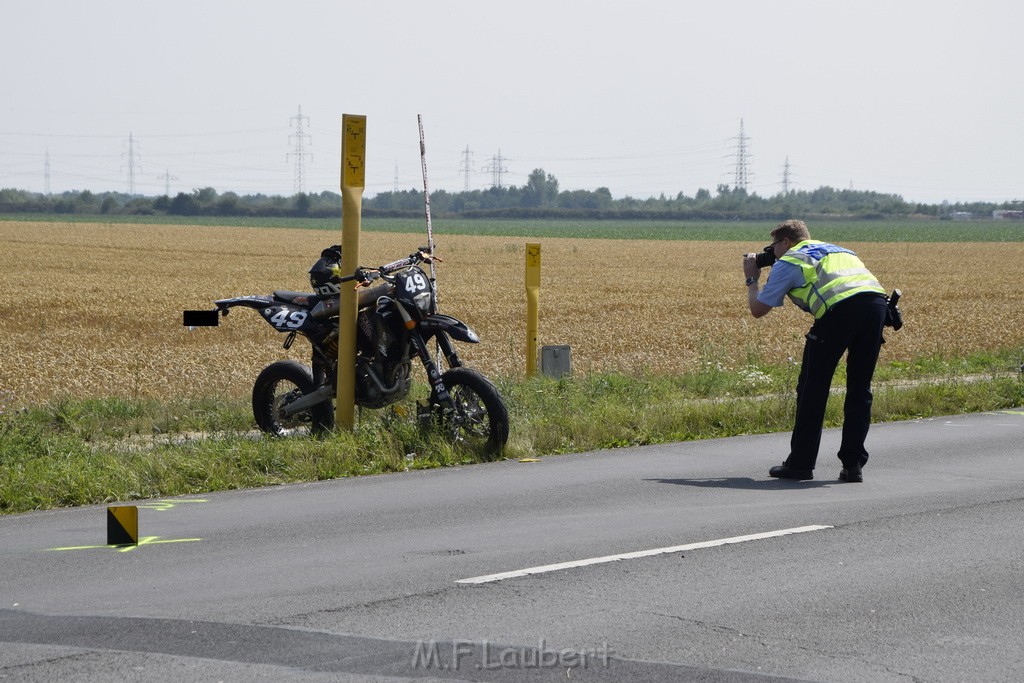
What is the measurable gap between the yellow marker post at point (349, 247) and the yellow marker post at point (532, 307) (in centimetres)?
381

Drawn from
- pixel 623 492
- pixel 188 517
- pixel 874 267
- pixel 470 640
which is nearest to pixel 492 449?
pixel 623 492

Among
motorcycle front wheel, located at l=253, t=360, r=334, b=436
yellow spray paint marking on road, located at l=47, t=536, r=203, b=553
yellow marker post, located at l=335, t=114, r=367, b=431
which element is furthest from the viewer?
motorcycle front wheel, located at l=253, t=360, r=334, b=436

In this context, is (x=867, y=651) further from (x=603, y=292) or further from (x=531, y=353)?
(x=603, y=292)

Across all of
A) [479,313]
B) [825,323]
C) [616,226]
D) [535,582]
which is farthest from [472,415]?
[616,226]

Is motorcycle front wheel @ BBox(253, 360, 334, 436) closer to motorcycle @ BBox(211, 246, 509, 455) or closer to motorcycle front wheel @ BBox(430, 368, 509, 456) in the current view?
motorcycle @ BBox(211, 246, 509, 455)

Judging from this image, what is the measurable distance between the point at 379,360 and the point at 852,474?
11.8 feet

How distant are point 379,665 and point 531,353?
9122 millimetres

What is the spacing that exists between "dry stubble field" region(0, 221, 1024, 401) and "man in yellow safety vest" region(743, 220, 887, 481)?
6.38 m

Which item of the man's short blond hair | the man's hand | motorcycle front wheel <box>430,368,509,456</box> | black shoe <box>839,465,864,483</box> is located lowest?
black shoe <box>839,465,864,483</box>

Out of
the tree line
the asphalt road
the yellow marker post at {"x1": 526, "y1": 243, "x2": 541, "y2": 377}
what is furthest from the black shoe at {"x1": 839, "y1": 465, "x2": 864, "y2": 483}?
the tree line

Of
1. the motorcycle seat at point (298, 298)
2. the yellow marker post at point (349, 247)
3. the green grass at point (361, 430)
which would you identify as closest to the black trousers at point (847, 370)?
the green grass at point (361, 430)

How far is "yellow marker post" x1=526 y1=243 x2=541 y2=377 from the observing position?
45.6 feet

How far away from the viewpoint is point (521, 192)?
17225cm

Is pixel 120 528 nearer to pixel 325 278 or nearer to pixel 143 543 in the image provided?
pixel 143 543
